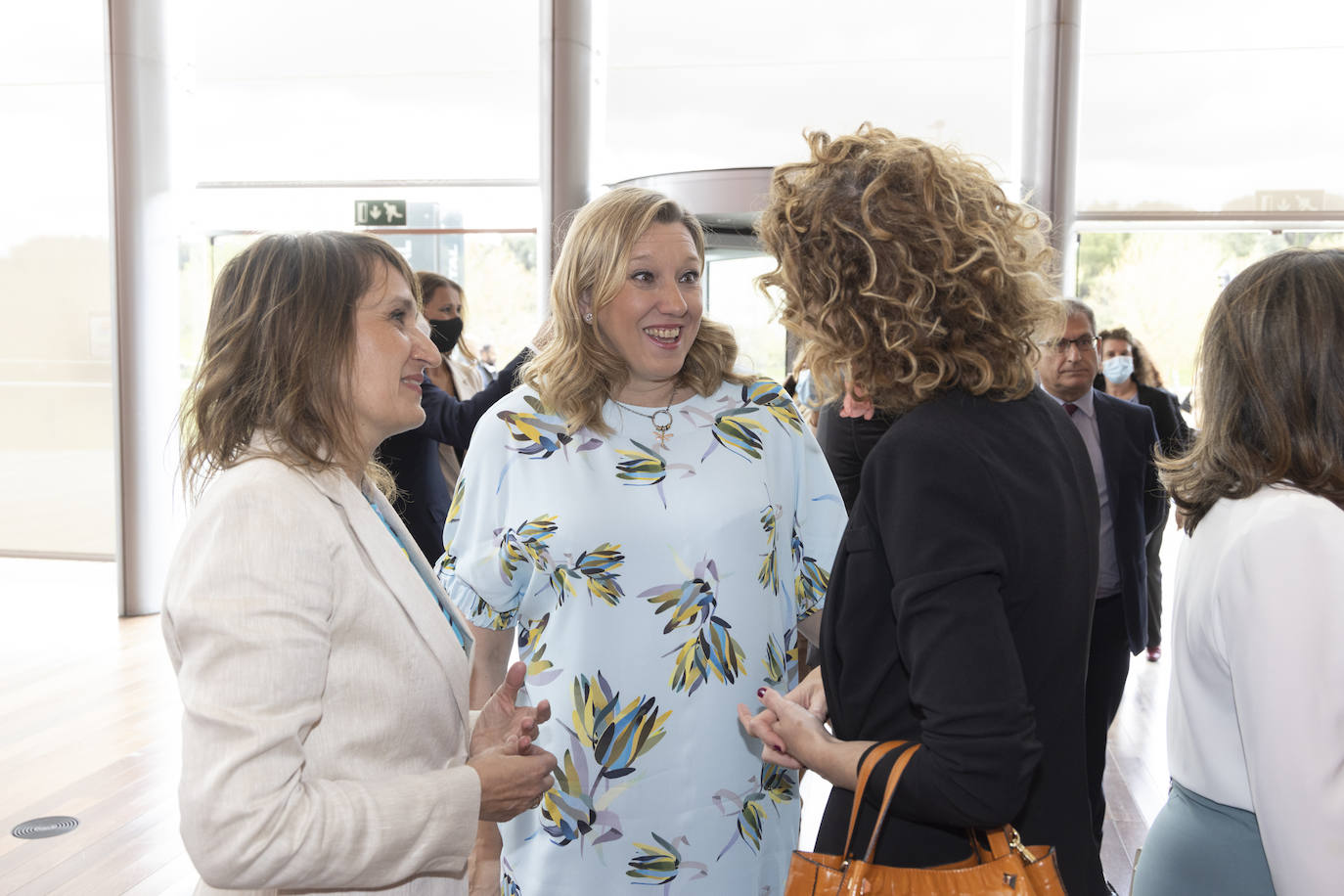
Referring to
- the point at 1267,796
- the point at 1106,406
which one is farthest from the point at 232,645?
the point at 1106,406

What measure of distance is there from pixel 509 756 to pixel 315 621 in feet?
1.36

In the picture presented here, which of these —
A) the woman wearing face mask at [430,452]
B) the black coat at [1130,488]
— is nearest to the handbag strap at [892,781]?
the black coat at [1130,488]

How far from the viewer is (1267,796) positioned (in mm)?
1248

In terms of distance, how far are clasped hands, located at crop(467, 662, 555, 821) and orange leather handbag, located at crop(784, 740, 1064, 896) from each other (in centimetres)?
41

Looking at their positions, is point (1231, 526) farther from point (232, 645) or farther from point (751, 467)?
point (232, 645)

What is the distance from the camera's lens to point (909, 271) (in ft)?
3.87

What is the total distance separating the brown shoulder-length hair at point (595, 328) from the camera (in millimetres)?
2006

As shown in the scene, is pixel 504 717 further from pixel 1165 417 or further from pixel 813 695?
pixel 1165 417

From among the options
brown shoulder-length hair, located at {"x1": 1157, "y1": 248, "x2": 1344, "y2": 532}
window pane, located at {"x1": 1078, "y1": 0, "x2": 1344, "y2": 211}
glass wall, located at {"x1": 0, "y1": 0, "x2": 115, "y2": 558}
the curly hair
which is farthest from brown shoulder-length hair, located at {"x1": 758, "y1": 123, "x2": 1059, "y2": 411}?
glass wall, located at {"x1": 0, "y1": 0, "x2": 115, "y2": 558}

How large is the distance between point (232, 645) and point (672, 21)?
7933 mm

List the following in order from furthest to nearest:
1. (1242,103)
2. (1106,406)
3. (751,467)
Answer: (1242,103), (1106,406), (751,467)

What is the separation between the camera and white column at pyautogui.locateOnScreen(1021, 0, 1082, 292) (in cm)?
688

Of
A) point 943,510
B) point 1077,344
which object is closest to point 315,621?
point 943,510

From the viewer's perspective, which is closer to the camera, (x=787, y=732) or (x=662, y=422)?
(x=787, y=732)
